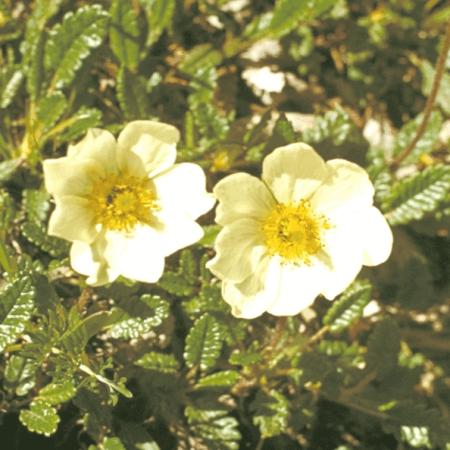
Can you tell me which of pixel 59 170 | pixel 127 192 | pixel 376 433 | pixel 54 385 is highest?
pixel 59 170

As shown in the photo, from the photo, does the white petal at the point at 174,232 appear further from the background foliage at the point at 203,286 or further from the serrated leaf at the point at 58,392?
the serrated leaf at the point at 58,392

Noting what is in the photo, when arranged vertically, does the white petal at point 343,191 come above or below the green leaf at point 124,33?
below

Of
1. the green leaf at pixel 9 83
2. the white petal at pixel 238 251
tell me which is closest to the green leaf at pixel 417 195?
the white petal at pixel 238 251

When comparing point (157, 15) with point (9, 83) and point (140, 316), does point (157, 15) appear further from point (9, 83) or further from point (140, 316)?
point (140, 316)

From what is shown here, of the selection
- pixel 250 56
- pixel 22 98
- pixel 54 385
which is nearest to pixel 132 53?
pixel 22 98

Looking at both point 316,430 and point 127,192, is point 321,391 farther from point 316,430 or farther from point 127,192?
point 127,192
